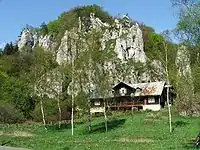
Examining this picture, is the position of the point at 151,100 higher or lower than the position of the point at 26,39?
lower

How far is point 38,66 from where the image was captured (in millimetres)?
69188

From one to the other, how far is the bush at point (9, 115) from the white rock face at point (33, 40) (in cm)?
6942

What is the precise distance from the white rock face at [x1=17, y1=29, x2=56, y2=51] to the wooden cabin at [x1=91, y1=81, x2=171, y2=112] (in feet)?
175

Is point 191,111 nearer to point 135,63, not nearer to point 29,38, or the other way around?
point 135,63

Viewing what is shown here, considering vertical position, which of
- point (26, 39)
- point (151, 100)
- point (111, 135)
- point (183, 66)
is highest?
point (26, 39)

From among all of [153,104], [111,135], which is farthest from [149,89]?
[111,135]

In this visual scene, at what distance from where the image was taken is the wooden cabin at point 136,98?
Answer: 94562 millimetres

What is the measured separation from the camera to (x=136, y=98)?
318 feet

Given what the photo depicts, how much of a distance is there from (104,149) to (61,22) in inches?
5053

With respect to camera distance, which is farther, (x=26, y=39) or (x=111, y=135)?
(x=26, y=39)

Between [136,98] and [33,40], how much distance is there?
71.6m

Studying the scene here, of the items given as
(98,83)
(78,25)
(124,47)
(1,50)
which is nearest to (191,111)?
(98,83)

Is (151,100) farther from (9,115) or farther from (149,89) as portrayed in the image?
(9,115)

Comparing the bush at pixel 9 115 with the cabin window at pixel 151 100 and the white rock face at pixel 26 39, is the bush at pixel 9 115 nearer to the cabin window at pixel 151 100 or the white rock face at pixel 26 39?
the cabin window at pixel 151 100
